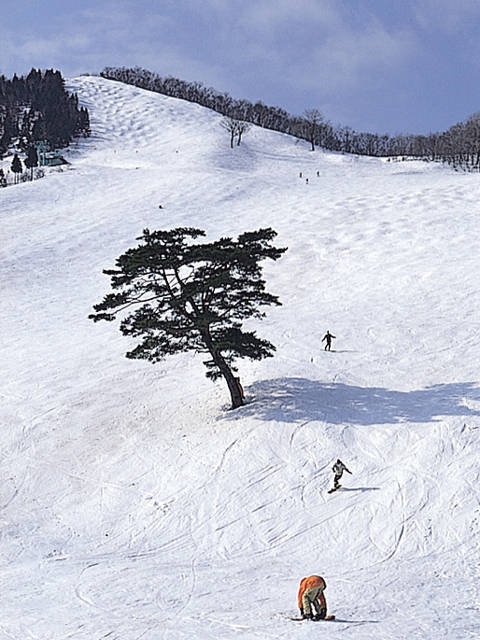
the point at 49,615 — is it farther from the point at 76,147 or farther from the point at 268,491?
the point at 76,147

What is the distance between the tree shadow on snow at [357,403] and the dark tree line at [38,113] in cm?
9126

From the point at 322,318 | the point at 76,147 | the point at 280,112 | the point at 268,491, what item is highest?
the point at 280,112

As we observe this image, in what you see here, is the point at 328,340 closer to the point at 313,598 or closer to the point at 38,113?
the point at 313,598

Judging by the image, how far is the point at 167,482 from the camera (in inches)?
770

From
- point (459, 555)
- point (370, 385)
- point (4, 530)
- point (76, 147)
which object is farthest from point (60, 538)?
point (76, 147)

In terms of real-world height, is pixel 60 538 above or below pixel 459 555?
below

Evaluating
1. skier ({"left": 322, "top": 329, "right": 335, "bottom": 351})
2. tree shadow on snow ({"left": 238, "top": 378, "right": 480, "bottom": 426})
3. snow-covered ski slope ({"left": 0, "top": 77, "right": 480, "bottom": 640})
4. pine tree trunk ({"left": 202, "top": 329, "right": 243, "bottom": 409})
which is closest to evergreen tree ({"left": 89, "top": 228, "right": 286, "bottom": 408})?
pine tree trunk ({"left": 202, "top": 329, "right": 243, "bottom": 409})

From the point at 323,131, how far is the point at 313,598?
13957 centimetres

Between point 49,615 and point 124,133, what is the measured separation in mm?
113877

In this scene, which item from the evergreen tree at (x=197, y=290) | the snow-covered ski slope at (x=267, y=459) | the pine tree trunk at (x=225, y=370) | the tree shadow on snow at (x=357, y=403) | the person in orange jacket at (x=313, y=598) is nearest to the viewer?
the person in orange jacket at (x=313, y=598)

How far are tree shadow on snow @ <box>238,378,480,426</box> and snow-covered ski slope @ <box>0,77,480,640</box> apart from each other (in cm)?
10

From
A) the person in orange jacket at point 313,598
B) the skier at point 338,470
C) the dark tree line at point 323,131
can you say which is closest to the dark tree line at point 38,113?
the dark tree line at point 323,131

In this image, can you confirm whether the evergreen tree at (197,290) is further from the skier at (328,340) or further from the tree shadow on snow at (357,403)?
the skier at (328,340)

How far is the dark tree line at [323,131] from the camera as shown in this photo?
110 m
